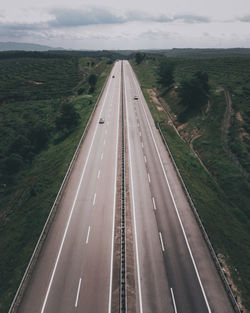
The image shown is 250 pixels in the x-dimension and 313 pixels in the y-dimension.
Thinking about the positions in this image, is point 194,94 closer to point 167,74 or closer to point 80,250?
point 167,74

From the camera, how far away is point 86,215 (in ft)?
81.8

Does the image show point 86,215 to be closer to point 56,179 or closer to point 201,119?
point 56,179

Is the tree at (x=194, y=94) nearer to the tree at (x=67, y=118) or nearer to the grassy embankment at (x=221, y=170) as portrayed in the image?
the grassy embankment at (x=221, y=170)

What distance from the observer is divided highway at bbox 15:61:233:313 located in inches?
654

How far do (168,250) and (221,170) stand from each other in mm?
23648

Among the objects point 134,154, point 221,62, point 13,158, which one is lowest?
point 13,158

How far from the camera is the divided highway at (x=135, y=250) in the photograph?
1661 cm

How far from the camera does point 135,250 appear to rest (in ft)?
68.2

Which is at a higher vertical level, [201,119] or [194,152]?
[201,119]

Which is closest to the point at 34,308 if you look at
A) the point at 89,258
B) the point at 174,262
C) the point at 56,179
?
the point at 89,258

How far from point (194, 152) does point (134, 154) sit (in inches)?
622

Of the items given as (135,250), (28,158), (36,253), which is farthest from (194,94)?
(36,253)

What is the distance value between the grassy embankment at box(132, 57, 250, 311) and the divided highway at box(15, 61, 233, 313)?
2.62 meters

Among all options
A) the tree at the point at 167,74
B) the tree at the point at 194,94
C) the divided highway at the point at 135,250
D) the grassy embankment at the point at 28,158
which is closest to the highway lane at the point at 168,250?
the divided highway at the point at 135,250
